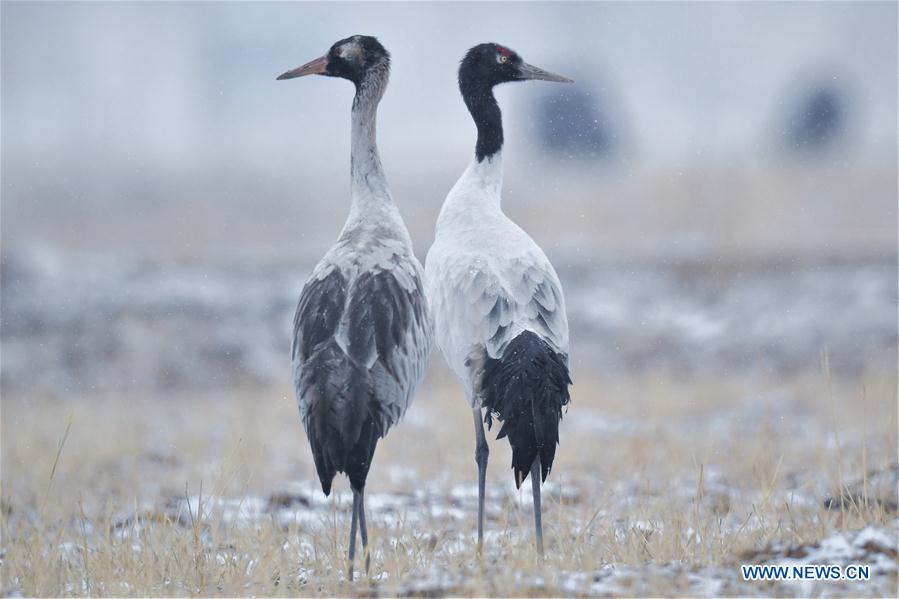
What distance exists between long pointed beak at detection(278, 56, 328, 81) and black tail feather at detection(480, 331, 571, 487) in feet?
5.97

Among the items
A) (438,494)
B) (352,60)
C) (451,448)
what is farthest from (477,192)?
(451,448)

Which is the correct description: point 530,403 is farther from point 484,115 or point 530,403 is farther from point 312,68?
point 312,68

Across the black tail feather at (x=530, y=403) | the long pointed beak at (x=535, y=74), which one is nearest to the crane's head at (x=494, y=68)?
the long pointed beak at (x=535, y=74)

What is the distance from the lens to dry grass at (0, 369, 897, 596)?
412 cm

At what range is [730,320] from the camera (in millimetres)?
13641

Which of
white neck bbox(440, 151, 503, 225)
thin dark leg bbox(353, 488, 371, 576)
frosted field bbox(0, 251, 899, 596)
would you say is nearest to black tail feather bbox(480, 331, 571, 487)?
frosted field bbox(0, 251, 899, 596)

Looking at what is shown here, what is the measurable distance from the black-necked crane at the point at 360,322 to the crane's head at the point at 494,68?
22.1 inches

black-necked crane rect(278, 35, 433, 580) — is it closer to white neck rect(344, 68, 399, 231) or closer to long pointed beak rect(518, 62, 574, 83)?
white neck rect(344, 68, 399, 231)

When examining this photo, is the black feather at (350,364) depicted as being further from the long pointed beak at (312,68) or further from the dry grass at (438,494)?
the long pointed beak at (312,68)

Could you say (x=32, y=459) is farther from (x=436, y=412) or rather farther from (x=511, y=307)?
(x=511, y=307)

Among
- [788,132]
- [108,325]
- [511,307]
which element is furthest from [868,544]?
[788,132]

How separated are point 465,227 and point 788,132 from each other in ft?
108

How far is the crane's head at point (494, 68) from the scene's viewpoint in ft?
18.0

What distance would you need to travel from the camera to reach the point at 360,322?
4336mm
